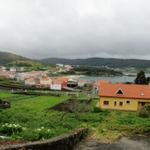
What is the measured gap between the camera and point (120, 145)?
2598cm

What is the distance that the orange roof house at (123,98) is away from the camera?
49000 mm

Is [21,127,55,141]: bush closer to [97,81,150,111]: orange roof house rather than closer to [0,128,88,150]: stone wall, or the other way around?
[0,128,88,150]: stone wall

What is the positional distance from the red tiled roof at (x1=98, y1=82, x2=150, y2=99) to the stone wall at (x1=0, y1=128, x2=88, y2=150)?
23.6 meters

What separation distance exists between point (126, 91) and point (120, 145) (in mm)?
24785

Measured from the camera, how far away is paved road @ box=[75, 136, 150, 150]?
80.3 feet

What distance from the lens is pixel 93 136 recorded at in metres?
28.5

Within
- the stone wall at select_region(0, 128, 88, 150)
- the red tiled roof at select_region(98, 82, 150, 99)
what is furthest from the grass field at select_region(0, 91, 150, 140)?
the red tiled roof at select_region(98, 82, 150, 99)

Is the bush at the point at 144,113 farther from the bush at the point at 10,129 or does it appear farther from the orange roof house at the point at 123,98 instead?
the bush at the point at 10,129

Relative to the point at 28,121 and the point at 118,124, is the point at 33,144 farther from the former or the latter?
the point at 118,124

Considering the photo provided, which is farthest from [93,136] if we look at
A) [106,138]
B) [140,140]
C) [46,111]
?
[46,111]

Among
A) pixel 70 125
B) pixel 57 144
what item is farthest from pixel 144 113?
pixel 57 144

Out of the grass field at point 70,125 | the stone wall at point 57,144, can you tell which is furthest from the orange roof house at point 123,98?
the stone wall at point 57,144

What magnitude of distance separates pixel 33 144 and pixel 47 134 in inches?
247

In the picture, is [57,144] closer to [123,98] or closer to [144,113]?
[144,113]
